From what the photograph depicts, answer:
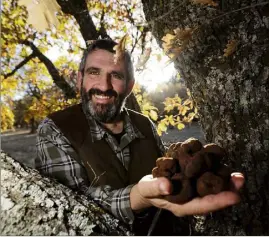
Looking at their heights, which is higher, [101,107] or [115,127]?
[101,107]

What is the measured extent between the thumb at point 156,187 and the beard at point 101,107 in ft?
4.62

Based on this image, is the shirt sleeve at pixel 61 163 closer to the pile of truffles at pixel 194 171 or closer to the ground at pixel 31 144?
the ground at pixel 31 144

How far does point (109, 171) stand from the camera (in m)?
2.03

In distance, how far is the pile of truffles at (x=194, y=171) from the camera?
1003mm

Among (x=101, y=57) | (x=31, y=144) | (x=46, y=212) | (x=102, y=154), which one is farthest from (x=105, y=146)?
(x=31, y=144)

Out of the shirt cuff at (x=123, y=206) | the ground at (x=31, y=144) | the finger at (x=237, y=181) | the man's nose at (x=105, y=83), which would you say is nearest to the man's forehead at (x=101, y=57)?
the man's nose at (x=105, y=83)

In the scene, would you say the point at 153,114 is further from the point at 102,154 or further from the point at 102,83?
the point at 102,154

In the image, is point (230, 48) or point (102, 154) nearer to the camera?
point (230, 48)

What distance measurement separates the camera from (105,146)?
221 centimetres

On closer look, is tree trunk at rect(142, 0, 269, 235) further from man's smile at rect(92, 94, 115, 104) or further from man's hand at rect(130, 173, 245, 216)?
man's smile at rect(92, 94, 115, 104)

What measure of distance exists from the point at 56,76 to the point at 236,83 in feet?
16.4

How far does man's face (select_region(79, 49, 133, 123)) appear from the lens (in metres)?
2.51

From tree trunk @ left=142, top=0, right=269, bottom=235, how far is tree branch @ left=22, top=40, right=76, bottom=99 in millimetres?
4366

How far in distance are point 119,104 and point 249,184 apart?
1.46 metres
